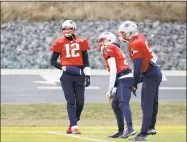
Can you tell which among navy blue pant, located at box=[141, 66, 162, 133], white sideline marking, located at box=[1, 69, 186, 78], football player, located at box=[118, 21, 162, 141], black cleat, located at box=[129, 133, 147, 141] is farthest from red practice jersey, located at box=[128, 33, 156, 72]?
white sideline marking, located at box=[1, 69, 186, 78]

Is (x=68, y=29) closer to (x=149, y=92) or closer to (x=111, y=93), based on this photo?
(x=111, y=93)

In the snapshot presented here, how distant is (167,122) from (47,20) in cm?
2081

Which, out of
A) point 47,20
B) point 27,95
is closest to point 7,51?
point 47,20

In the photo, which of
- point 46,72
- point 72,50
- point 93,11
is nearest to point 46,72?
point 46,72

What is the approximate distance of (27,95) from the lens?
23.7m

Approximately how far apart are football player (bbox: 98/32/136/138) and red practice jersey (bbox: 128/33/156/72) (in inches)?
23.6

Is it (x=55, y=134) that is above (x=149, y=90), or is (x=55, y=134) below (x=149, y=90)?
below

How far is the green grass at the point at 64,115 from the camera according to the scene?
17500mm

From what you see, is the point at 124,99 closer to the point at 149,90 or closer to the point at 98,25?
the point at 149,90

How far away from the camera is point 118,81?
1213 cm

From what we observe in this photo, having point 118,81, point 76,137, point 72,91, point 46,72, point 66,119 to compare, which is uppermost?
point 118,81

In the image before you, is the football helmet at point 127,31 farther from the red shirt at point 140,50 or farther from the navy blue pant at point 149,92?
the navy blue pant at point 149,92

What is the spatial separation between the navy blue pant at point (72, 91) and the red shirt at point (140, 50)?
186cm

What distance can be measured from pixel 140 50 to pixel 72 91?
2.11 m
